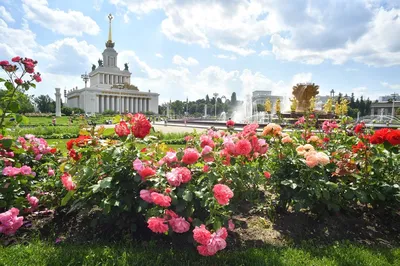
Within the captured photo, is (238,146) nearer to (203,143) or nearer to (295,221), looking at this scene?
(203,143)

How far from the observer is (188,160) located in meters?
2.50

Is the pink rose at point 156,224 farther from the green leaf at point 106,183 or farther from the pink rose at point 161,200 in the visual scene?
the green leaf at point 106,183

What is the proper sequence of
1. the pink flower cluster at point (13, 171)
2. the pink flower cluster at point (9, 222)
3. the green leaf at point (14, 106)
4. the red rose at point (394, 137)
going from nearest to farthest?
the pink flower cluster at point (9, 222)
the red rose at point (394, 137)
the pink flower cluster at point (13, 171)
the green leaf at point (14, 106)

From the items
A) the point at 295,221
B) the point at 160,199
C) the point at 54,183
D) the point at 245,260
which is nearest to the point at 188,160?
the point at 160,199

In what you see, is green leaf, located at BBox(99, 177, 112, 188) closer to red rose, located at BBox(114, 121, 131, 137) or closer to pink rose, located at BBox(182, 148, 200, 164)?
red rose, located at BBox(114, 121, 131, 137)

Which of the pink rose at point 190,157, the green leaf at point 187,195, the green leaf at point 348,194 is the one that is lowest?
the green leaf at point 348,194

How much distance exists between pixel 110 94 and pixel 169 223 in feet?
289

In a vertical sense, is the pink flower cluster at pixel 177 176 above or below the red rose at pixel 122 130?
below

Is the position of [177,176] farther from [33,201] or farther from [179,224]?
[33,201]

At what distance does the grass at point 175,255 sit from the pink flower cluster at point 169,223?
391 mm

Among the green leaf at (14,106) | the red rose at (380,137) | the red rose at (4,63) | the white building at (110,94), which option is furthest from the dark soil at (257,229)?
the white building at (110,94)

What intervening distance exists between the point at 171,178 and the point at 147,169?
26 centimetres

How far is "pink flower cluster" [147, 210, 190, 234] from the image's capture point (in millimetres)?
2219

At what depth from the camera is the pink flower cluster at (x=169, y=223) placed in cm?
222
